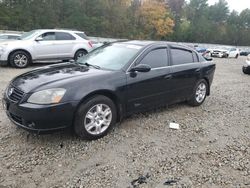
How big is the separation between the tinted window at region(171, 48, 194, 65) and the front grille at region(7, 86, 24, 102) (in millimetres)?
3117

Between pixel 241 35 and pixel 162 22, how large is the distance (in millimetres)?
34061

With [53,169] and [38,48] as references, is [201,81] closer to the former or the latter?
[53,169]

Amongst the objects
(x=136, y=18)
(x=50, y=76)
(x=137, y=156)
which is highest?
(x=136, y=18)

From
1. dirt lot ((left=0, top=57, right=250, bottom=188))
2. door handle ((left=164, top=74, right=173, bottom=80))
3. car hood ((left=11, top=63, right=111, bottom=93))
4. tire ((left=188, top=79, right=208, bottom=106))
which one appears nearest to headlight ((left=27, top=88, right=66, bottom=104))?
car hood ((left=11, top=63, right=111, bottom=93))

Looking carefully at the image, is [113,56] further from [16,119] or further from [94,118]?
[16,119]

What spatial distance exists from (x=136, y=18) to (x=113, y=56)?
2151 inches

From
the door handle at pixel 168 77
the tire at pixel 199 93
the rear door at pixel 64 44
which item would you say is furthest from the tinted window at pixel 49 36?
the door handle at pixel 168 77

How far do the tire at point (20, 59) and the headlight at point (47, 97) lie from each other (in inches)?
288

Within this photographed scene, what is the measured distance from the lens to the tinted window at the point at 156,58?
515 centimetres

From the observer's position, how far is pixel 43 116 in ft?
12.5

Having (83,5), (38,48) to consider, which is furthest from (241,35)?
(38,48)

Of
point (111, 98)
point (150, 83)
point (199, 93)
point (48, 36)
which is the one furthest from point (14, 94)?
point (48, 36)

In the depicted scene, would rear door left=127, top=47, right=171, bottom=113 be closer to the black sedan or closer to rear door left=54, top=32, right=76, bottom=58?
the black sedan

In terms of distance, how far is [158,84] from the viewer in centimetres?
523
